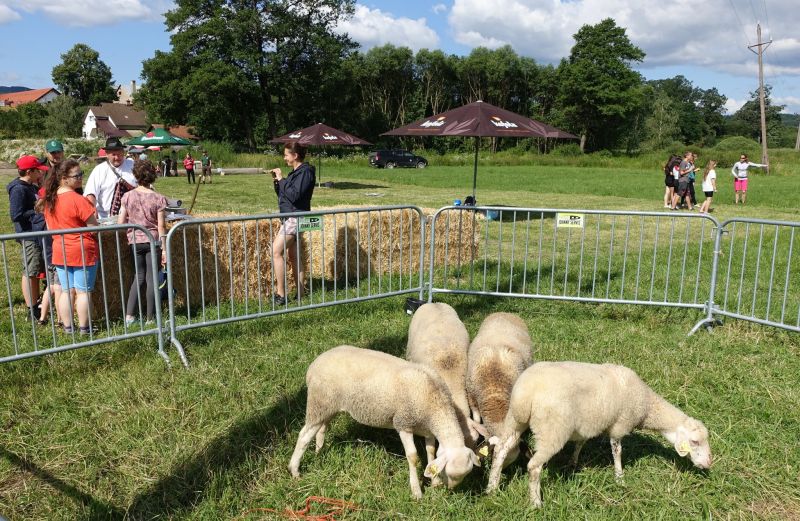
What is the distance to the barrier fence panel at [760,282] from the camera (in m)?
6.31

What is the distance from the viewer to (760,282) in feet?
28.5

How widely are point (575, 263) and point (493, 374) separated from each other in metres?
6.34

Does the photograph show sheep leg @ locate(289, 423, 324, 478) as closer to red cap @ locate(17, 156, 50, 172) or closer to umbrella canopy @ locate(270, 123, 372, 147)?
red cap @ locate(17, 156, 50, 172)

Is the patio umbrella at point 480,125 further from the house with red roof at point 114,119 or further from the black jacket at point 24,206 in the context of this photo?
the house with red roof at point 114,119

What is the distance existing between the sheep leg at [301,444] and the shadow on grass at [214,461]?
0.33 m

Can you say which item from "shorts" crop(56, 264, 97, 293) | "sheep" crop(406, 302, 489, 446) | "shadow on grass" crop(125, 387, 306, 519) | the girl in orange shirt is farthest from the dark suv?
"shadow on grass" crop(125, 387, 306, 519)

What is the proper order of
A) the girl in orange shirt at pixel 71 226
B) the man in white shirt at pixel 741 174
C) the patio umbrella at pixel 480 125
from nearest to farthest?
the girl in orange shirt at pixel 71 226, the patio umbrella at pixel 480 125, the man in white shirt at pixel 741 174

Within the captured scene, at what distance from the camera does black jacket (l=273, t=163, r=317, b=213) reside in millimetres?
7316

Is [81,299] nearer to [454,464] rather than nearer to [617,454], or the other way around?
[454,464]

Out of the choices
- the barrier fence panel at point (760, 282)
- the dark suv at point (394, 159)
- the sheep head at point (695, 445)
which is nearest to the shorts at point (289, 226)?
the sheep head at point (695, 445)

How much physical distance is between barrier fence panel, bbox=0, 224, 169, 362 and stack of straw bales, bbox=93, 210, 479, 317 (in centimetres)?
3

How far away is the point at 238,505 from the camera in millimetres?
3463

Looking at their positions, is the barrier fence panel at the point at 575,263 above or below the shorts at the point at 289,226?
below

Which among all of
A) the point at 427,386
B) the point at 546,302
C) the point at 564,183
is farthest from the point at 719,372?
the point at 564,183
